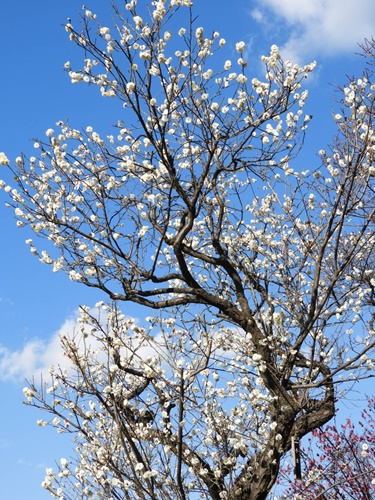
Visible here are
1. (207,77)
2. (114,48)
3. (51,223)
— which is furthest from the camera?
(51,223)

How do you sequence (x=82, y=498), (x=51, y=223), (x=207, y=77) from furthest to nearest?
(x=51, y=223), (x=207, y=77), (x=82, y=498)

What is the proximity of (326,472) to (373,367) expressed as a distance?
68.3 inches

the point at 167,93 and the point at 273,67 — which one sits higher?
the point at 273,67

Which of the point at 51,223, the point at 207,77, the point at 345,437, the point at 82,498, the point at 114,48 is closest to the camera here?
the point at 82,498

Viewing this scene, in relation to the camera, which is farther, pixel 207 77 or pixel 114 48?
pixel 207 77

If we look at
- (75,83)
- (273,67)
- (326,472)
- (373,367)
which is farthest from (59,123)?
(326,472)

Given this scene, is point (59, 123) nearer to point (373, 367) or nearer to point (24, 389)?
point (24, 389)

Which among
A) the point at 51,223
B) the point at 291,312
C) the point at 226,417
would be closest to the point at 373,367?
the point at 291,312

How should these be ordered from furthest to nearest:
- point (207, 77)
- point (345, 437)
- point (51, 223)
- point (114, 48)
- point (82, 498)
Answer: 1. point (345, 437)
2. point (51, 223)
3. point (207, 77)
4. point (114, 48)
5. point (82, 498)

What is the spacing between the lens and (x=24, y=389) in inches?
215

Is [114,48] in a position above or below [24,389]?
above

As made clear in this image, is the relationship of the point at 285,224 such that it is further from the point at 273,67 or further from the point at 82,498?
the point at 82,498

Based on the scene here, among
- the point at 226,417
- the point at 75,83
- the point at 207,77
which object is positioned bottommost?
the point at 226,417

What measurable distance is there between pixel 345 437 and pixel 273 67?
4.58m
